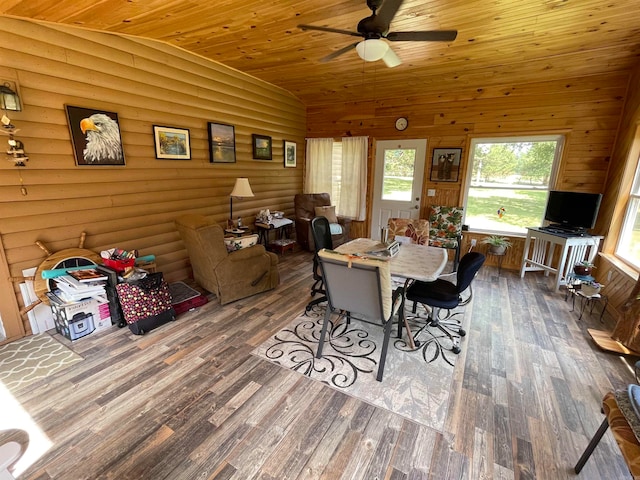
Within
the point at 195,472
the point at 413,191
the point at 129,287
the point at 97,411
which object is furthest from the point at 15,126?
the point at 413,191

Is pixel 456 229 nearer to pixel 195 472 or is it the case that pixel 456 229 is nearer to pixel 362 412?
pixel 362 412

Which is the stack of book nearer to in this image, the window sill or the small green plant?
the small green plant

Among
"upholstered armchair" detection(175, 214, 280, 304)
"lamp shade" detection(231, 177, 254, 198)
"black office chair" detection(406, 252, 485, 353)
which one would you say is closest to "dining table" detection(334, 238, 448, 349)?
"black office chair" detection(406, 252, 485, 353)

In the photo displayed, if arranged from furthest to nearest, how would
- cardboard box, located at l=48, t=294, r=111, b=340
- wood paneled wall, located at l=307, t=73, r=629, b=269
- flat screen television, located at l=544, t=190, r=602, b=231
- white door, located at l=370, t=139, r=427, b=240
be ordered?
white door, located at l=370, t=139, r=427, b=240 < wood paneled wall, located at l=307, t=73, r=629, b=269 < flat screen television, located at l=544, t=190, r=602, b=231 < cardboard box, located at l=48, t=294, r=111, b=340

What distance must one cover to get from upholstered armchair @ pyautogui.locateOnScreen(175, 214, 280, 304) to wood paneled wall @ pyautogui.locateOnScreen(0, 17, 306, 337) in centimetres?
56

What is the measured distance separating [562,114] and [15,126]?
6.05 metres

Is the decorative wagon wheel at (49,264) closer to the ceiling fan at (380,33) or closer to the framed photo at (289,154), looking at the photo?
the ceiling fan at (380,33)

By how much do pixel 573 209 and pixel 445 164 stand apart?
6.02ft

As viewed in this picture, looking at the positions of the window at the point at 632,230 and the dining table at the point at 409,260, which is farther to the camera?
the window at the point at 632,230

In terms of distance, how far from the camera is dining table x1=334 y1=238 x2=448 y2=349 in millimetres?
2347

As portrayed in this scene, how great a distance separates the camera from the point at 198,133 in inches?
149

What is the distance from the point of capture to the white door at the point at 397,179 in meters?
5.14

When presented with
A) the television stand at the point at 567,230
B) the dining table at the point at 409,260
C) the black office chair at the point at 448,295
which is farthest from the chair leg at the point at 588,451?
the television stand at the point at 567,230

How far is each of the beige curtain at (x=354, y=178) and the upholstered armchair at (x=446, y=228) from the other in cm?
142
